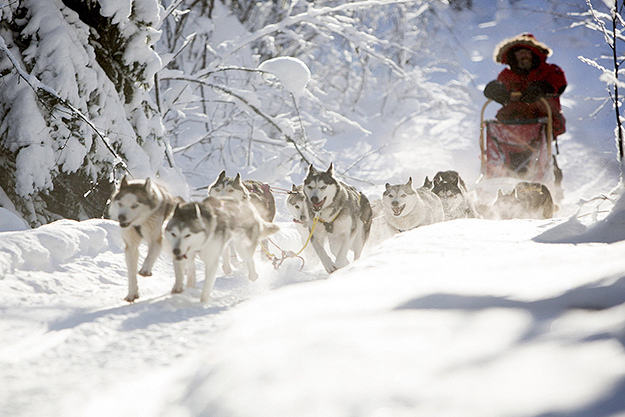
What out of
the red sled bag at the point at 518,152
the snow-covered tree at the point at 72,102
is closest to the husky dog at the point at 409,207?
the red sled bag at the point at 518,152

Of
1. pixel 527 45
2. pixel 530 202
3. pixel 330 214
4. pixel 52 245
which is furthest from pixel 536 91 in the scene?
pixel 52 245

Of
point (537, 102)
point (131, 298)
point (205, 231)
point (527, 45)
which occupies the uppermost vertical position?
point (527, 45)

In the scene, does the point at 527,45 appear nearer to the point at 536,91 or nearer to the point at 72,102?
the point at 536,91

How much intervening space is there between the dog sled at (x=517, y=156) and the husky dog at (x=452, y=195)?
1331 mm

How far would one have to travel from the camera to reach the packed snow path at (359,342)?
1144mm

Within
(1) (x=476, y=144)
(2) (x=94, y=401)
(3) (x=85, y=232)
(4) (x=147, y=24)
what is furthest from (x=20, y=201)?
(1) (x=476, y=144)

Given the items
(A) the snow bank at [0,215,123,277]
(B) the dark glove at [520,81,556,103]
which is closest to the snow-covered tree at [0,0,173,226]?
(A) the snow bank at [0,215,123,277]

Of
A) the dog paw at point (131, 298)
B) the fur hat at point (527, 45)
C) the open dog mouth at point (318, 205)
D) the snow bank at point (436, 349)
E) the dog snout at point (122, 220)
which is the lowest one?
the dog paw at point (131, 298)

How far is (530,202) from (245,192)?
136 inches

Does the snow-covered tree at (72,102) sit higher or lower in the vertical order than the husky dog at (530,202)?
higher

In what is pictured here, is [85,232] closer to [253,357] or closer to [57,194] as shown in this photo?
[57,194]

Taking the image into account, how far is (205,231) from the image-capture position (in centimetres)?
271

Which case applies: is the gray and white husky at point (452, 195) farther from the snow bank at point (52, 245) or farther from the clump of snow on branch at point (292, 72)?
the snow bank at point (52, 245)

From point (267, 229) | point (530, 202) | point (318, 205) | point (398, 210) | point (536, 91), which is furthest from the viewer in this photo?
point (536, 91)
